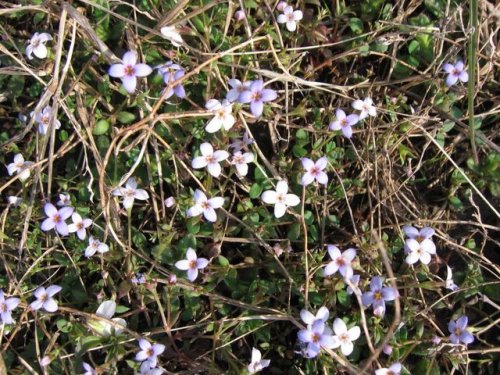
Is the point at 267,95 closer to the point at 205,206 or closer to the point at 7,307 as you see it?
the point at 205,206

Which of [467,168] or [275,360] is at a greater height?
[467,168]

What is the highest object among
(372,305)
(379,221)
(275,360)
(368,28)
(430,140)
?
(368,28)

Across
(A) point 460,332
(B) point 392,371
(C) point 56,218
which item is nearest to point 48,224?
(C) point 56,218

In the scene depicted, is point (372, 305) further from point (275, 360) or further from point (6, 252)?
point (6, 252)

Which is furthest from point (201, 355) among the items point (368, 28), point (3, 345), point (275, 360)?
point (368, 28)

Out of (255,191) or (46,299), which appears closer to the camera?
(46,299)

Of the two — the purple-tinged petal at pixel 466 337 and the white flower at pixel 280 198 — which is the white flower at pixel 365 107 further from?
the purple-tinged petal at pixel 466 337
